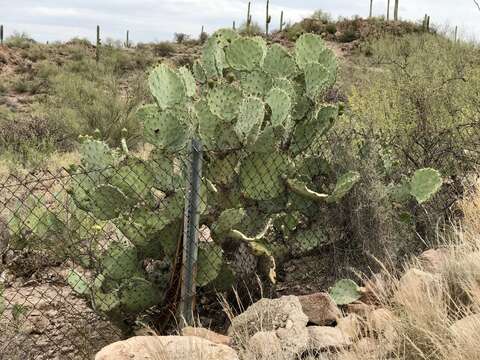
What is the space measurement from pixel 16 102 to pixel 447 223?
22.8 meters

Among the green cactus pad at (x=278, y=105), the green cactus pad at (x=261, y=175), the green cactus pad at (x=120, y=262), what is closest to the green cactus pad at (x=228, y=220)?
the green cactus pad at (x=261, y=175)

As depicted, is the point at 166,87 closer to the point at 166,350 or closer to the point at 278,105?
the point at 278,105

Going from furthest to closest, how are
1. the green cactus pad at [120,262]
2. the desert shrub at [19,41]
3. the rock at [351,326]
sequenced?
the desert shrub at [19,41]
the green cactus pad at [120,262]
the rock at [351,326]

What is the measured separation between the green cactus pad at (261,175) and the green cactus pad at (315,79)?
2.43 feet

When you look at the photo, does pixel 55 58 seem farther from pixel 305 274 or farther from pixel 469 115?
pixel 305 274

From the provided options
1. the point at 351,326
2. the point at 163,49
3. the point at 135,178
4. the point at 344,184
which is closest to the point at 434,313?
the point at 351,326

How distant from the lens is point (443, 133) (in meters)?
7.71

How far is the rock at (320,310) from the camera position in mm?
4641

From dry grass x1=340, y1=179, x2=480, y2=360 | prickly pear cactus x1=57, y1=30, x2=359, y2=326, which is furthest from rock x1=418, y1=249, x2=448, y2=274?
prickly pear cactus x1=57, y1=30, x2=359, y2=326

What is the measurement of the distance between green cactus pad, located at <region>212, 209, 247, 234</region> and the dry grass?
119 centimetres

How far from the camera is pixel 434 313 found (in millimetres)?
3895

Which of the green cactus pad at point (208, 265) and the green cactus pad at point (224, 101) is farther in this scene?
the green cactus pad at point (224, 101)

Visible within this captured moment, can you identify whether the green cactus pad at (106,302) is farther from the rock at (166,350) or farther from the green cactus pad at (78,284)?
the rock at (166,350)

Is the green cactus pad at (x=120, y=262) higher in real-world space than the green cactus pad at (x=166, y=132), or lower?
lower
